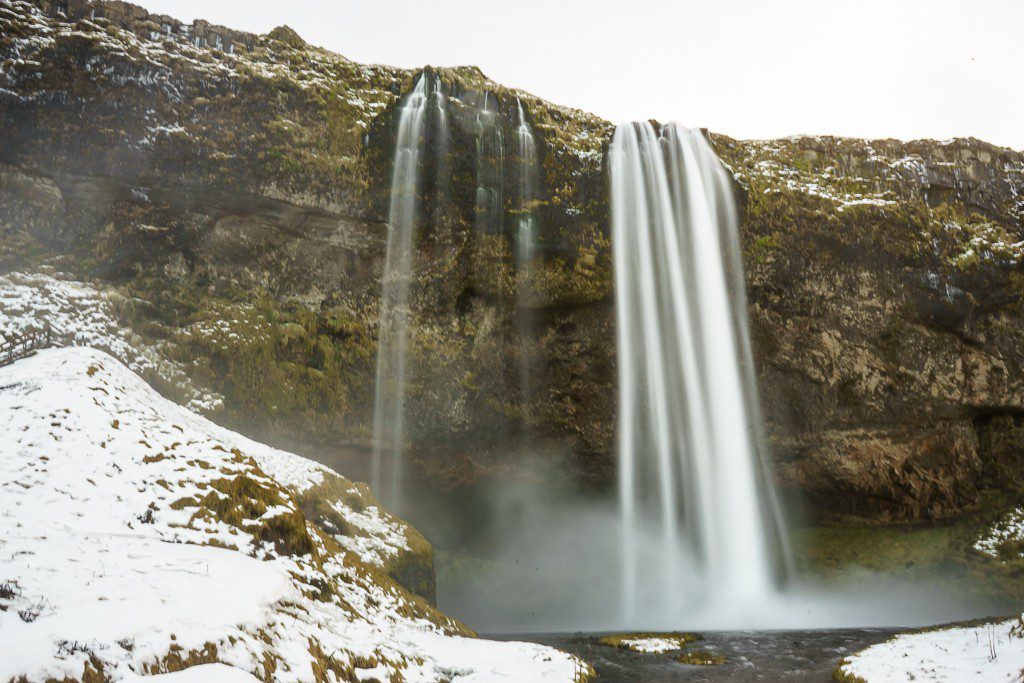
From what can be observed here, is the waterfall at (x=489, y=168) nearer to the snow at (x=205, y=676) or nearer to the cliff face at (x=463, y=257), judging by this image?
the cliff face at (x=463, y=257)

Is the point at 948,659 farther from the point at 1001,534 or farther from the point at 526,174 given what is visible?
the point at 526,174

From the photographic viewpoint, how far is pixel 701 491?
17.0 meters

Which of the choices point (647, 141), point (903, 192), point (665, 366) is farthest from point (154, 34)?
point (903, 192)

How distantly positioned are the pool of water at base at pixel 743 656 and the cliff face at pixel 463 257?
21.3 ft

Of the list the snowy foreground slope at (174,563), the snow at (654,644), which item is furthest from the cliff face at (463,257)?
the snow at (654,644)

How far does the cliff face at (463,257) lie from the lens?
14.2 metres

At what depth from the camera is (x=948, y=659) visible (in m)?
7.72

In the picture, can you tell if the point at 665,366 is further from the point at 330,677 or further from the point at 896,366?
the point at 330,677

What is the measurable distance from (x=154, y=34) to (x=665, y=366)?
15.0 meters

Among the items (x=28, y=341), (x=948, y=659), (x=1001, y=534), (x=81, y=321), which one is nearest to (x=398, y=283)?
(x=81, y=321)

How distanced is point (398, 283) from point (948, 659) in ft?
43.8

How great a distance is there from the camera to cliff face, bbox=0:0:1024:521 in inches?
560

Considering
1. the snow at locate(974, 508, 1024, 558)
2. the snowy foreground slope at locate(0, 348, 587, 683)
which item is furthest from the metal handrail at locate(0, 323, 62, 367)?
the snow at locate(974, 508, 1024, 558)

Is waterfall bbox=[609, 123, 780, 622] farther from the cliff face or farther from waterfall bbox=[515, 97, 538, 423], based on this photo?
waterfall bbox=[515, 97, 538, 423]
